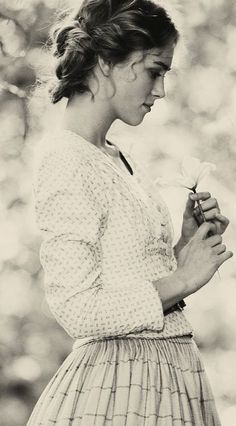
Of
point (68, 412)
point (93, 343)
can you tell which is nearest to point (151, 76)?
point (93, 343)

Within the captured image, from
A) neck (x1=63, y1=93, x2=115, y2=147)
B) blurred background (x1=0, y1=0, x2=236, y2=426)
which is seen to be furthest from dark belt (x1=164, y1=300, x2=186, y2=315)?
blurred background (x1=0, y1=0, x2=236, y2=426)

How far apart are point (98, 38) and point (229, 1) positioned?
4.28 ft

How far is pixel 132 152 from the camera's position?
8.50ft

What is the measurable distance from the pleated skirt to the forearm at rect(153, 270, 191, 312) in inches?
3.4

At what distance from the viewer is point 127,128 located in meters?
2.67

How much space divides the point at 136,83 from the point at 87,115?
10 centimetres

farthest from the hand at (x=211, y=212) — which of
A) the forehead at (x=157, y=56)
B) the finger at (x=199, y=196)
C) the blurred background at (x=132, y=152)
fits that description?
the blurred background at (x=132, y=152)

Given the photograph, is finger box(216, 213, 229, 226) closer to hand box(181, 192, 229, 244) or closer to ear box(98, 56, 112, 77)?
hand box(181, 192, 229, 244)

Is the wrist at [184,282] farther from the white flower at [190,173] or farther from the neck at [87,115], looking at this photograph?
the neck at [87,115]

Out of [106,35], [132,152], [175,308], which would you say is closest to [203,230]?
[175,308]

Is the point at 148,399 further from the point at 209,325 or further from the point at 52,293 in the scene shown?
the point at 209,325

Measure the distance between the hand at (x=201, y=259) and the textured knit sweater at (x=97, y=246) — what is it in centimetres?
6

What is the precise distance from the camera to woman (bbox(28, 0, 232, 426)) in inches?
51.6

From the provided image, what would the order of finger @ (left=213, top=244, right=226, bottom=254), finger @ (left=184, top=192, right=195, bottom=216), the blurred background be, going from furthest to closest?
the blurred background < finger @ (left=184, top=192, right=195, bottom=216) < finger @ (left=213, top=244, right=226, bottom=254)
